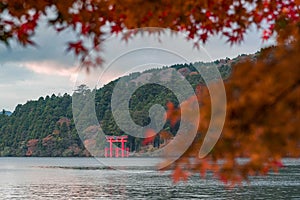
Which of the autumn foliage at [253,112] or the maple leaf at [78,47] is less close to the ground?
the maple leaf at [78,47]

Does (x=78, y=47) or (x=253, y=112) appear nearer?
(x=253, y=112)

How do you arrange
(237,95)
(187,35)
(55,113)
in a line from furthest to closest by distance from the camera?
(55,113)
(187,35)
(237,95)

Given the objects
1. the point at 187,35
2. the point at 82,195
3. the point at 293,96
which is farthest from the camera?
the point at 82,195

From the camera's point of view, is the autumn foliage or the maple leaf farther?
the maple leaf

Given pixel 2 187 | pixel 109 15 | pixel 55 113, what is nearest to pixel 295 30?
pixel 109 15

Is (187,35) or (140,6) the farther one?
(187,35)

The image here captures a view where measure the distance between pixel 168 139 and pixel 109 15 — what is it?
2.52m

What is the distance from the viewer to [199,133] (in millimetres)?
3350

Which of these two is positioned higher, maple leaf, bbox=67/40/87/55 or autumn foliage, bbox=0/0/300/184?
maple leaf, bbox=67/40/87/55

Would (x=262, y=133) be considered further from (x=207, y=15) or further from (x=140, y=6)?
(x=207, y=15)

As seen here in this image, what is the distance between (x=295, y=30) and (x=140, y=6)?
1.02 m

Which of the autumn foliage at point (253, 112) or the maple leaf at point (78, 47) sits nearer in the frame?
the autumn foliage at point (253, 112)

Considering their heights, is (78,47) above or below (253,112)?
above

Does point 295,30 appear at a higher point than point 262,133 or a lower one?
higher
